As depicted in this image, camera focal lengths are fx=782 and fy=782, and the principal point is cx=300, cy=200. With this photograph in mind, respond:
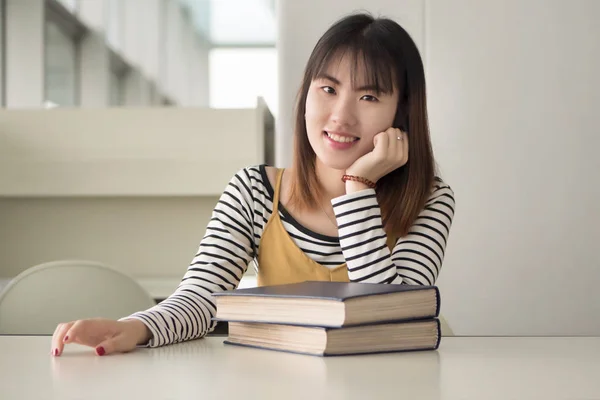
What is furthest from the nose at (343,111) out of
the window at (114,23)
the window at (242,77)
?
the window at (242,77)

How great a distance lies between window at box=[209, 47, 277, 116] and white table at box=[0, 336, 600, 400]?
210 inches

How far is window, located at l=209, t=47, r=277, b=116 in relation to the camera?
6.48 meters

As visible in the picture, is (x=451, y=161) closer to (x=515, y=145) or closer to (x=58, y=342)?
(x=515, y=145)

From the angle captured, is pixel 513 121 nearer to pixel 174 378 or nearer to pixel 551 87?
pixel 551 87

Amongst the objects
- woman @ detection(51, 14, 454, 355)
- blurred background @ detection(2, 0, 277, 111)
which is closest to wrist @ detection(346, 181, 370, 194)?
woman @ detection(51, 14, 454, 355)

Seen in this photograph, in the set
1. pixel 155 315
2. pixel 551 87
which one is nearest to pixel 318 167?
pixel 155 315

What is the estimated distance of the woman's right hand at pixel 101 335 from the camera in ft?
2.95

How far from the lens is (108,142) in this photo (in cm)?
255

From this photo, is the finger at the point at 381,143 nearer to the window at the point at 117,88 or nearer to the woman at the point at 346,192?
the woman at the point at 346,192

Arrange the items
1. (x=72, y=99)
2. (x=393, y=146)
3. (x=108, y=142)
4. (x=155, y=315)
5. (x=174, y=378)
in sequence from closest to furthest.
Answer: (x=174, y=378) → (x=155, y=315) → (x=393, y=146) → (x=108, y=142) → (x=72, y=99)

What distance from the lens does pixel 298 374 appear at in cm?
74

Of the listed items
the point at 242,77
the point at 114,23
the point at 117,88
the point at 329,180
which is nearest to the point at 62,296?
the point at 329,180

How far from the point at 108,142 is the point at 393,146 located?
1.47m

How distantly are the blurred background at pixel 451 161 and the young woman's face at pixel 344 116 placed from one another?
3.23 ft
